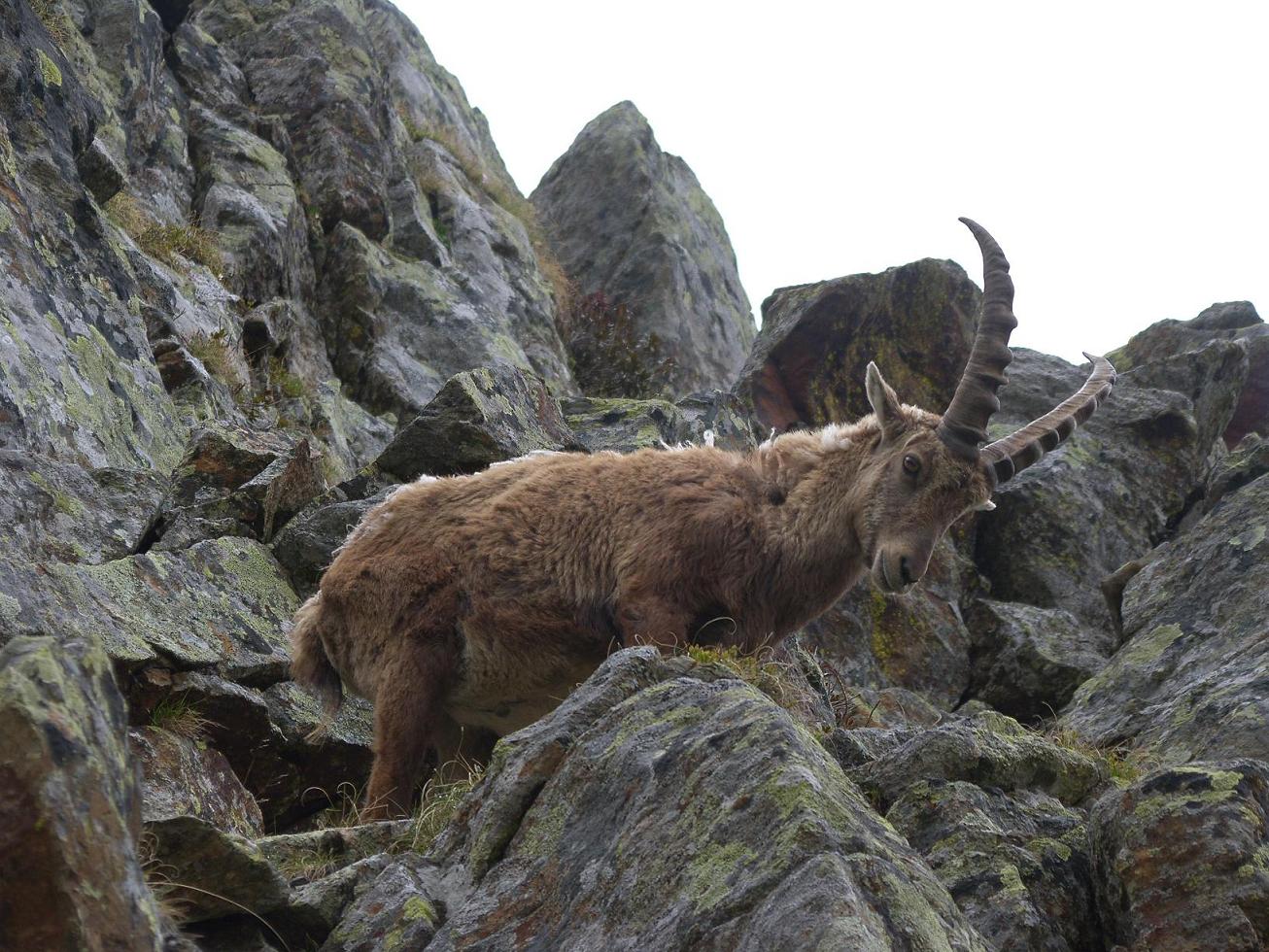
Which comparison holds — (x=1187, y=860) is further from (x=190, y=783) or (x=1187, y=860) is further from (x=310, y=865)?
(x=190, y=783)

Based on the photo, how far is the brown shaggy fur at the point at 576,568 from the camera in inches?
324

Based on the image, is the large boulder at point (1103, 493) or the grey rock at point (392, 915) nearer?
the grey rock at point (392, 915)

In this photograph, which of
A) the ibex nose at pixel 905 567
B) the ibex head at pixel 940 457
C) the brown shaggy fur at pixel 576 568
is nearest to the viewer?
the brown shaggy fur at pixel 576 568

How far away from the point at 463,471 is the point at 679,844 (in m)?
7.55

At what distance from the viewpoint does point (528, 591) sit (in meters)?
8.39

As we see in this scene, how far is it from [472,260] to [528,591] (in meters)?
14.0

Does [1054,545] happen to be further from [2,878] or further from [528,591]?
[2,878]

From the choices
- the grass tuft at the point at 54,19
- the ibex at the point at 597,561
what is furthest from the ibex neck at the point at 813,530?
the grass tuft at the point at 54,19

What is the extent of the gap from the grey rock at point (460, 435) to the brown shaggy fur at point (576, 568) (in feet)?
8.15

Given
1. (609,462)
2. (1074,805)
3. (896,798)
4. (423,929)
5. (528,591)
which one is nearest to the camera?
(423,929)

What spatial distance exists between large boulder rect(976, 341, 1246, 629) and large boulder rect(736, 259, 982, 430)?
1.32m

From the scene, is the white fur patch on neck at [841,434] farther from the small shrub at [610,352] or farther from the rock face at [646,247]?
the rock face at [646,247]

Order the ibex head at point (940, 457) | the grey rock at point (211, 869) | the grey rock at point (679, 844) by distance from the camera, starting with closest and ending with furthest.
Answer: the grey rock at point (679, 844) < the grey rock at point (211, 869) < the ibex head at point (940, 457)

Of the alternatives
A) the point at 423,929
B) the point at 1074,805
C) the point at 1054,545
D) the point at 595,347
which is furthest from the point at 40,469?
the point at 595,347
